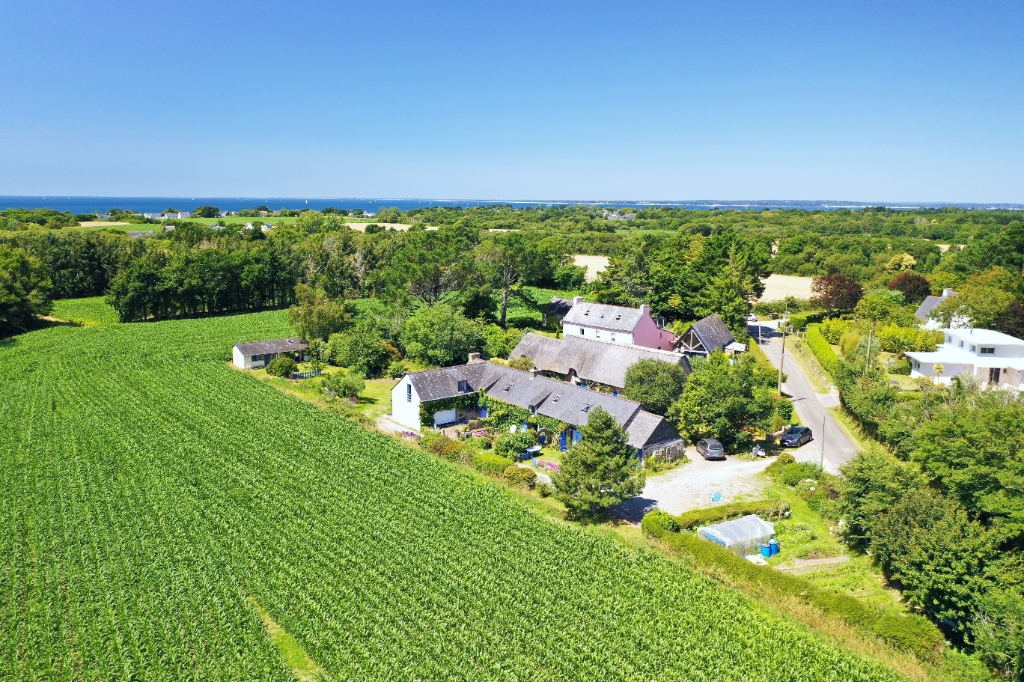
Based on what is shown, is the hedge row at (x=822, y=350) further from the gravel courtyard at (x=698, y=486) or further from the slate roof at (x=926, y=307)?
the gravel courtyard at (x=698, y=486)

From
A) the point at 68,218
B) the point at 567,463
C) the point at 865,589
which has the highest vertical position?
the point at 68,218

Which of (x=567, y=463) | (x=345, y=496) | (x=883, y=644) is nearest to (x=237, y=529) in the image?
(x=345, y=496)

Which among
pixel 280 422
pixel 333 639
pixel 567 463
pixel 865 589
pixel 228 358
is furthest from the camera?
pixel 228 358

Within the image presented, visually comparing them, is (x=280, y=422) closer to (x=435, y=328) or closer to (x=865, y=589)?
(x=435, y=328)

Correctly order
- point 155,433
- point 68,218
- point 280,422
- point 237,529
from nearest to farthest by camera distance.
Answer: point 237,529 < point 155,433 < point 280,422 < point 68,218

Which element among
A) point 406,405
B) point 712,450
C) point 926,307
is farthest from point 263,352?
point 926,307

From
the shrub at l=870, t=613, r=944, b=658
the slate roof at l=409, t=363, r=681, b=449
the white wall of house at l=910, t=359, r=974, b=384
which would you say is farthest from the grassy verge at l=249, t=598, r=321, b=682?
the white wall of house at l=910, t=359, r=974, b=384

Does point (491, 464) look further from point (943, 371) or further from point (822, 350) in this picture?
point (943, 371)

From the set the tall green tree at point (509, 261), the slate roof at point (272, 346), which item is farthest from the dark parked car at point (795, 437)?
the slate roof at point (272, 346)

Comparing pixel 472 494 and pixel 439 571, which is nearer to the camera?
pixel 439 571
